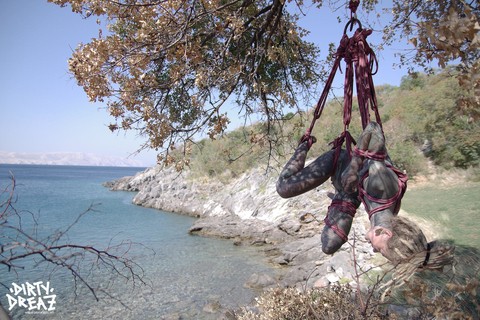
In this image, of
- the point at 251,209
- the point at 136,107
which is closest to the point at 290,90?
the point at 136,107

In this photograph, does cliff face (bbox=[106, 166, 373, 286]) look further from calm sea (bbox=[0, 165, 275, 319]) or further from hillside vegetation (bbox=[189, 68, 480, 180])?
hillside vegetation (bbox=[189, 68, 480, 180])

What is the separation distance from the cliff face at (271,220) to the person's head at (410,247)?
9.55ft

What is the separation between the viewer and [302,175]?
2.59 metres

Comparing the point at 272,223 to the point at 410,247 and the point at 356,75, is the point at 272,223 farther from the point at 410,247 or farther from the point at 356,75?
the point at 410,247

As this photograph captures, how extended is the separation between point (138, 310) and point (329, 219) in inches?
336

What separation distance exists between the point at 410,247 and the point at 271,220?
15.8 metres

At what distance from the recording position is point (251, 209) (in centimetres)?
1952

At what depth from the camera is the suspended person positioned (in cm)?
177

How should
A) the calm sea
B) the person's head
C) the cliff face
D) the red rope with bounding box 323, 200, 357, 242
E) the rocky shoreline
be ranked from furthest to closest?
the cliff face < the rocky shoreline < the calm sea < the red rope with bounding box 323, 200, 357, 242 < the person's head

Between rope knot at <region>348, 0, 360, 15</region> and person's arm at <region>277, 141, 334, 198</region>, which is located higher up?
rope knot at <region>348, 0, 360, 15</region>

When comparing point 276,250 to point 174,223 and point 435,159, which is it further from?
point 174,223

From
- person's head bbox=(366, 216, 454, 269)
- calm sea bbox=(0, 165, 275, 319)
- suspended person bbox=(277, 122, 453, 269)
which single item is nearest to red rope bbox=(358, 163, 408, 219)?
suspended person bbox=(277, 122, 453, 269)

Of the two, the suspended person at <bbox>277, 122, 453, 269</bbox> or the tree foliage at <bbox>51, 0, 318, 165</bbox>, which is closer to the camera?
the suspended person at <bbox>277, 122, 453, 269</bbox>

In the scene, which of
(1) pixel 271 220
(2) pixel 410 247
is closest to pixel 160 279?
(1) pixel 271 220
